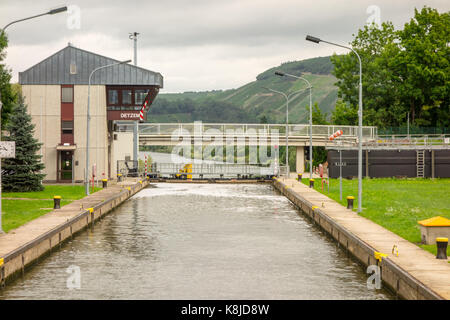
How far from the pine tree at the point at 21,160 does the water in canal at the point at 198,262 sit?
9650mm

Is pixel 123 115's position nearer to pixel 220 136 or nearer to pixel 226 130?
pixel 220 136

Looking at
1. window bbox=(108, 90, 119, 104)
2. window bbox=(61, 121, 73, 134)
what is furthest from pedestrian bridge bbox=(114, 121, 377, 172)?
window bbox=(61, 121, 73, 134)

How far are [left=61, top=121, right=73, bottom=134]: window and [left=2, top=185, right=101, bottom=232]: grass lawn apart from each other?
6.33 metres

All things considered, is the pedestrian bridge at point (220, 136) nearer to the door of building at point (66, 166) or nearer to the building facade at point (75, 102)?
the building facade at point (75, 102)

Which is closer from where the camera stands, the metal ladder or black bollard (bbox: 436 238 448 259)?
black bollard (bbox: 436 238 448 259)

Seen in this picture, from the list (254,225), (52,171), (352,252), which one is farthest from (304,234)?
(52,171)

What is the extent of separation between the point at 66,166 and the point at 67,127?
131 inches

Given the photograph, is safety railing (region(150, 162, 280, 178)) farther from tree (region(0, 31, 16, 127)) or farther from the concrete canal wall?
the concrete canal wall

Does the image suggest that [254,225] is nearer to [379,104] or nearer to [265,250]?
[265,250]

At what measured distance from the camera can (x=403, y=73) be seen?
9038 centimetres

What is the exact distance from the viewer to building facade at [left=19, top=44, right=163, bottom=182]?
5675cm

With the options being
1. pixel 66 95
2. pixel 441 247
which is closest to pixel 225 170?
pixel 66 95
